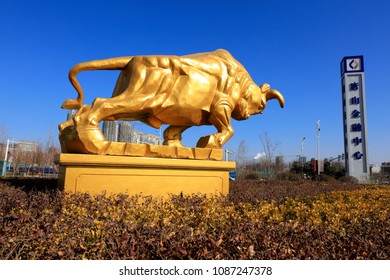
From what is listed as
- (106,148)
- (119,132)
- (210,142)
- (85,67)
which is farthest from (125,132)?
A: (106,148)

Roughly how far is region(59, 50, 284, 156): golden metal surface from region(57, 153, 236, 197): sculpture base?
0.63ft

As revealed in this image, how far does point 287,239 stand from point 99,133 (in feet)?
10.2

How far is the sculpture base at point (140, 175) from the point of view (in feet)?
13.0

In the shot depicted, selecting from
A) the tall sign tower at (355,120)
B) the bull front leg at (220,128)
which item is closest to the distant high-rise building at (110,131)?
the bull front leg at (220,128)

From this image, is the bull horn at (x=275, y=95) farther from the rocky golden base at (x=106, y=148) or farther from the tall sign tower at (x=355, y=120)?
the tall sign tower at (x=355, y=120)

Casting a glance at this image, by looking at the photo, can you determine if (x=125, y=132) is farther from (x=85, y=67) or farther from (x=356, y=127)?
(x=356, y=127)

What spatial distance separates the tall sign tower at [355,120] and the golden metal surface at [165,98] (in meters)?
21.1

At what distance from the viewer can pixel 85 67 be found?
4535mm

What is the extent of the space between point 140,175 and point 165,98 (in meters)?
1.29

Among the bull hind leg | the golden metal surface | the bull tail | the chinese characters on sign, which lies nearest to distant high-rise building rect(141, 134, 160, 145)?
the bull hind leg

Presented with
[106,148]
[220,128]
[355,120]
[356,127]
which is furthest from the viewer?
[355,120]

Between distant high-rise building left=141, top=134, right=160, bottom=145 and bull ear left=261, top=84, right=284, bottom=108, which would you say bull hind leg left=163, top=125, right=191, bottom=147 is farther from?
distant high-rise building left=141, top=134, right=160, bottom=145
